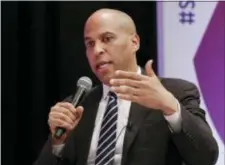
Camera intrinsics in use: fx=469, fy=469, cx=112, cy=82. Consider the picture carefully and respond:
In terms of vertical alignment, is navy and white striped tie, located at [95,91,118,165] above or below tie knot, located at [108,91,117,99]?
below

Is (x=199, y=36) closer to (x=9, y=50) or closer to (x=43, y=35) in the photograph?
(x=43, y=35)

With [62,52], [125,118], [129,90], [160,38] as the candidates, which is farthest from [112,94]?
[62,52]

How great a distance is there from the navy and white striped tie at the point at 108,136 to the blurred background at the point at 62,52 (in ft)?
2.30

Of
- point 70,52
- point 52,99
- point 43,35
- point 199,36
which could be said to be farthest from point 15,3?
point 199,36

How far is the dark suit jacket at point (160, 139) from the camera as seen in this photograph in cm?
126

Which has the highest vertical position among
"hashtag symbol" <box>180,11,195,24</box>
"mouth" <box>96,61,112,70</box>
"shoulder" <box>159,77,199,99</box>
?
"hashtag symbol" <box>180,11,195,24</box>

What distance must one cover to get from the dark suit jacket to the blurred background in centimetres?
73

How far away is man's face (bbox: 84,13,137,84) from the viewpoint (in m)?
1.45

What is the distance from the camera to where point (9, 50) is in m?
2.26

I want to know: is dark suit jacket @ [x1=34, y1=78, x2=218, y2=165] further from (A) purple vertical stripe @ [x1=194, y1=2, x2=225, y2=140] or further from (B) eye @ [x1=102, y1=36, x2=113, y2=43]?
(A) purple vertical stripe @ [x1=194, y1=2, x2=225, y2=140]

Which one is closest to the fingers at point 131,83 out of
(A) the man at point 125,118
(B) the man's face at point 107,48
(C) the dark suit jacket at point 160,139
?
(A) the man at point 125,118

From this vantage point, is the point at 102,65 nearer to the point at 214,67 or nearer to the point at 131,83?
the point at 131,83

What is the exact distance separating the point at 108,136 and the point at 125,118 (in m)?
0.08

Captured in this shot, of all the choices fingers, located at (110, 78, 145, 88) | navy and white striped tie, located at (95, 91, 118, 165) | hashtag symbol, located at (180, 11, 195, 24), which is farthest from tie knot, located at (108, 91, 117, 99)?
hashtag symbol, located at (180, 11, 195, 24)
